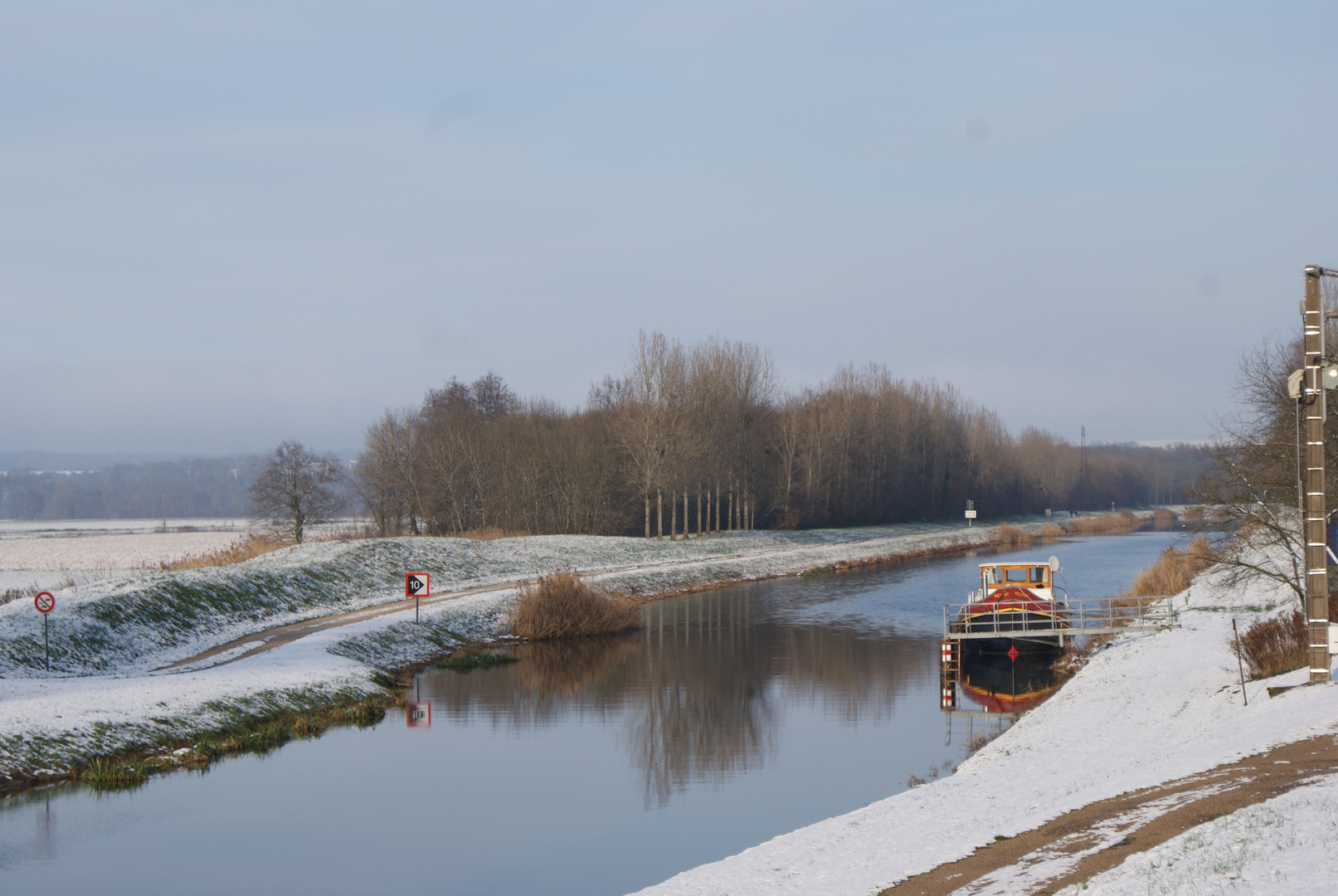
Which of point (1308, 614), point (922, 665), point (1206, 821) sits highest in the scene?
point (1308, 614)

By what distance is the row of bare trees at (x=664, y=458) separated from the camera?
242 ft

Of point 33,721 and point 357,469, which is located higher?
point 357,469

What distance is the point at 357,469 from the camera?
82.4 metres

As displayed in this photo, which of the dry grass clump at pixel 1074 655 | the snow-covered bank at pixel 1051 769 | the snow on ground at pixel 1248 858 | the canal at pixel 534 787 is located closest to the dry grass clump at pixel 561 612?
the canal at pixel 534 787

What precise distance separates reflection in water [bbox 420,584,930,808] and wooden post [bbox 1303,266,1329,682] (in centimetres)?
915

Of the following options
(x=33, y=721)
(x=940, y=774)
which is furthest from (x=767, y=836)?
(x=33, y=721)

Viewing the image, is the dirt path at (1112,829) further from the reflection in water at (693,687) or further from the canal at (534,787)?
the reflection in water at (693,687)

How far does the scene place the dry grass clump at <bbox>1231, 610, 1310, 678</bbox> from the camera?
19641 millimetres

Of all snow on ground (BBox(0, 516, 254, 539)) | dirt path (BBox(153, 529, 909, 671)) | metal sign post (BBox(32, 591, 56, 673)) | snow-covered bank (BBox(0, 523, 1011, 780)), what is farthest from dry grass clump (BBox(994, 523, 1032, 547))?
metal sign post (BBox(32, 591, 56, 673))

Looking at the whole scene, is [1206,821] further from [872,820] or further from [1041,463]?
[1041,463]

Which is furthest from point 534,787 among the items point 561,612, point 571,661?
point 561,612

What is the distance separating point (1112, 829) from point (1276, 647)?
11.9 metres

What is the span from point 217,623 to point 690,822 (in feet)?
66.7

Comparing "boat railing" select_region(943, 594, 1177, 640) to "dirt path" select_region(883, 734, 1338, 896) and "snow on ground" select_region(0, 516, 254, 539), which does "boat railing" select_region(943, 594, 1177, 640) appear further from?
"snow on ground" select_region(0, 516, 254, 539)
